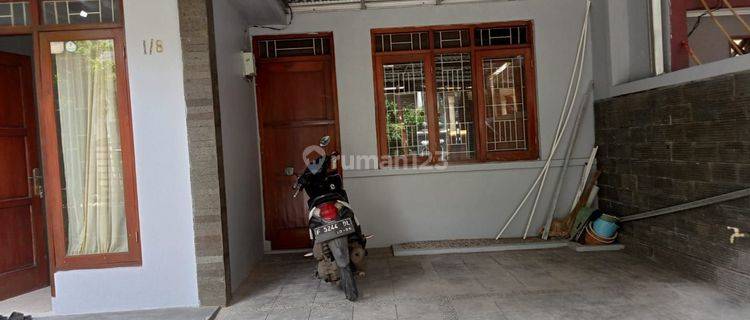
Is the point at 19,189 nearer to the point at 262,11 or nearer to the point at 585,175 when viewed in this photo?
the point at 262,11

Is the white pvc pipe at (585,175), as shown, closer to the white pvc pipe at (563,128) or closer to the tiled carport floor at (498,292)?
the white pvc pipe at (563,128)

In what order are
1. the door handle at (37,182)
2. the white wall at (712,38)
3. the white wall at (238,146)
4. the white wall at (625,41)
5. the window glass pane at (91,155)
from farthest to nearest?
the white wall at (712,38), the white wall at (625,41), the door handle at (37,182), the white wall at (238,146), the window glass pane at (91,155)

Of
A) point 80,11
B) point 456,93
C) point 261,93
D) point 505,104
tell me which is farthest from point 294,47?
point 505,104

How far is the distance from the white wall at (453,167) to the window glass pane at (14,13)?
234 centimetres

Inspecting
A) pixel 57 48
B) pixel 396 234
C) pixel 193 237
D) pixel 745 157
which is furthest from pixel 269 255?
pixel 745 157

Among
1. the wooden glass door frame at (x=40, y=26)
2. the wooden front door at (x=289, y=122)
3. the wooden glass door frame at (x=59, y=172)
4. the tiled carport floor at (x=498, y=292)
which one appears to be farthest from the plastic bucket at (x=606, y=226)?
the wooden glass door frame at (x=40, y=26)

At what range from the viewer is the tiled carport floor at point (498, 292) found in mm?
3588

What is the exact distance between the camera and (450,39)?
5.92 metres

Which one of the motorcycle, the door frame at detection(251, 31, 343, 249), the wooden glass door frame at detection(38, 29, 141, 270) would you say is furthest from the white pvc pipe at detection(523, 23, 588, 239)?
the wooden glass door frame at detection(38, 29, 141, 270)

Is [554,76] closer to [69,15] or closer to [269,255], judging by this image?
[269,255]

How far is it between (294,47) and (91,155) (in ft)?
8.72

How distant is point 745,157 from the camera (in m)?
3.60

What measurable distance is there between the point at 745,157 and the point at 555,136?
2302 mm

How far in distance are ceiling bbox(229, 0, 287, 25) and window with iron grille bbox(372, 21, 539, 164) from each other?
112 centimetres
